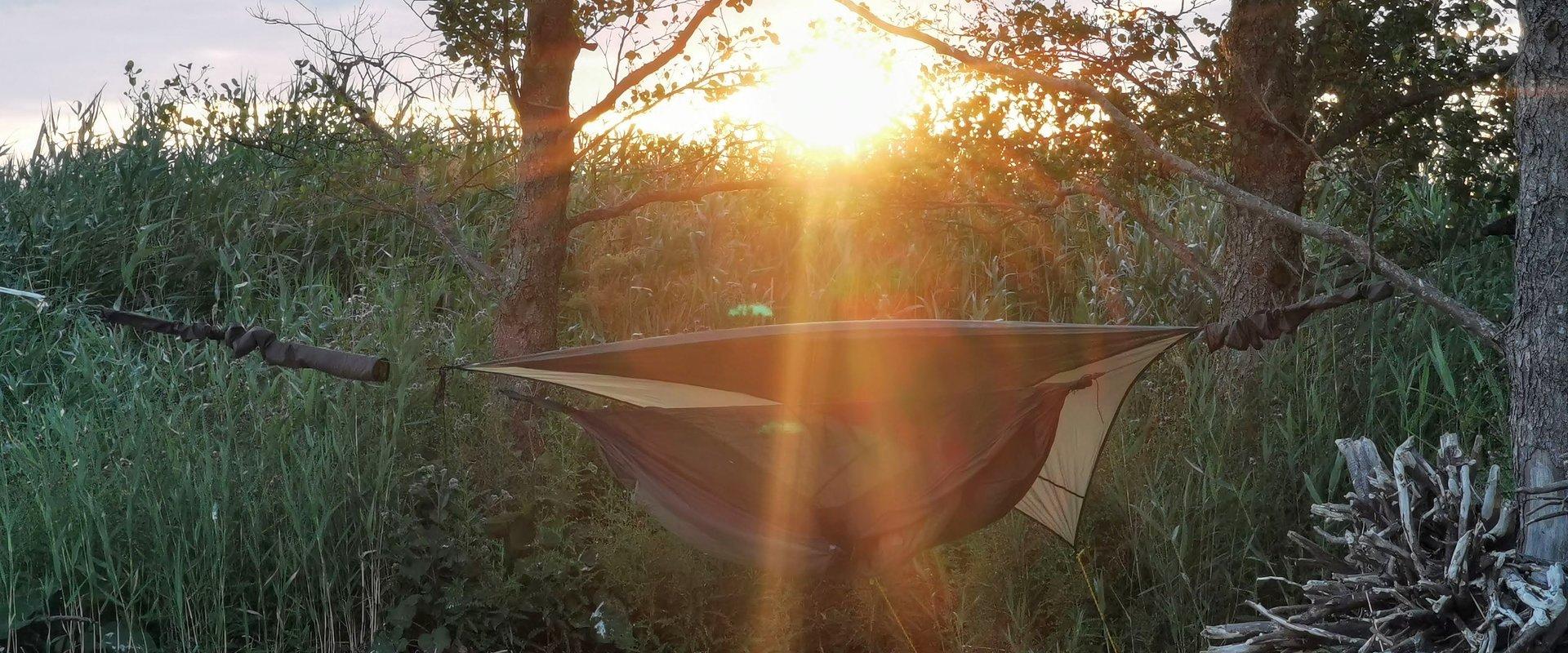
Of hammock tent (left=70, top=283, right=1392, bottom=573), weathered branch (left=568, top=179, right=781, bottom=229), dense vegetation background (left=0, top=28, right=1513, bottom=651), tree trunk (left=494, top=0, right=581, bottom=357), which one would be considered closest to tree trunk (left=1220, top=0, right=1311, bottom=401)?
dense vegetation background (left=0, top=28, right=1513, bottom=651)

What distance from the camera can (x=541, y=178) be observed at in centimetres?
382

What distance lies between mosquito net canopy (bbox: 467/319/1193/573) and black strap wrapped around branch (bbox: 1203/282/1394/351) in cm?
10

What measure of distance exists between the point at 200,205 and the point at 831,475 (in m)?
3.70

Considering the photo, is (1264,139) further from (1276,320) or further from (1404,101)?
(1276,320)

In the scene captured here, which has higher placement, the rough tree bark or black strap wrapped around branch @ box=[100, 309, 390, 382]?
the rough tree bark

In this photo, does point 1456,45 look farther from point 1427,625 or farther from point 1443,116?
point 1427,625

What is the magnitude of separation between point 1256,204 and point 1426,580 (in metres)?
1.00

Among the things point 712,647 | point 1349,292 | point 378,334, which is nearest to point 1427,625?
point 1349,292

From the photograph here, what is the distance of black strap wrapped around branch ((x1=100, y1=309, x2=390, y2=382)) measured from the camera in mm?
2676

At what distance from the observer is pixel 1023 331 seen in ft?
8.82

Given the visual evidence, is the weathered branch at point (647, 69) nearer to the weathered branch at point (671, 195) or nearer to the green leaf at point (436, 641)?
the weathered branch at point (671, 195)

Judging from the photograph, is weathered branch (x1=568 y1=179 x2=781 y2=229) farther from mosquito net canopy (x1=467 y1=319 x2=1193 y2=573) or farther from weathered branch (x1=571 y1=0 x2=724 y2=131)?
mosquito net canopy (x1=467 y1=319 x2=1193 y2=573)

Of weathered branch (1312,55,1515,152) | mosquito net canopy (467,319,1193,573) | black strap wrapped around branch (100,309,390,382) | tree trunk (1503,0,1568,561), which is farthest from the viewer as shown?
weathered branch (1312,55,1515,152)

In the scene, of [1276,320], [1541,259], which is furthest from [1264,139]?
[1541,259]
